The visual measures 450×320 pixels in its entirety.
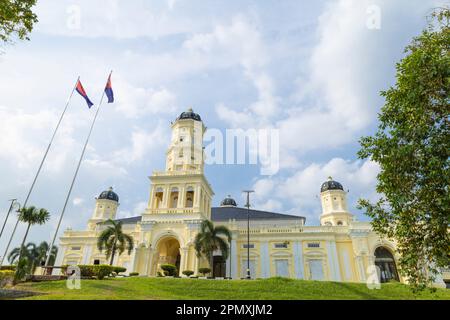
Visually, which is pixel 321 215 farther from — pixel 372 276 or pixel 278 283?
pixel 278 283

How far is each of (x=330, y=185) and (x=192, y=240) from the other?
2891 centimetres

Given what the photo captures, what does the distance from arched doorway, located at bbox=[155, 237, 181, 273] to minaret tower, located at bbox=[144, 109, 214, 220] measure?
3.72m

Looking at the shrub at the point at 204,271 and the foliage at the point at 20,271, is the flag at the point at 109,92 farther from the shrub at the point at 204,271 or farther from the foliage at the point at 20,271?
the shrub at the point at 204,271

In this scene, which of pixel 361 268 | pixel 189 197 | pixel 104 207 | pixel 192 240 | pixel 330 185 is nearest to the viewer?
pixel 192 240

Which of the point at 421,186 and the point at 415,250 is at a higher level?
the point at 421,186

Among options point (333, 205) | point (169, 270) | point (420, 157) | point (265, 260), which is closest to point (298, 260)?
point (265, 260)

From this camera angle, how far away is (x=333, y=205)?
49.5 metres

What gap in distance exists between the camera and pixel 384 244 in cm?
3656

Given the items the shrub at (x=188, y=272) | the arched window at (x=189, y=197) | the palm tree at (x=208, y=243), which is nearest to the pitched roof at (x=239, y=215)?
the arched window at (x=189, y=197)

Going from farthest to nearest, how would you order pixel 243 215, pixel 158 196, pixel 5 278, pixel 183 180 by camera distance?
pixel 243 215
pixel 158 196
pixel 183 180
pixel 5 278

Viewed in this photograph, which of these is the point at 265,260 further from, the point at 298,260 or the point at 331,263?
the point at 331,263

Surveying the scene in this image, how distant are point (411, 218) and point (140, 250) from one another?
30397mm
